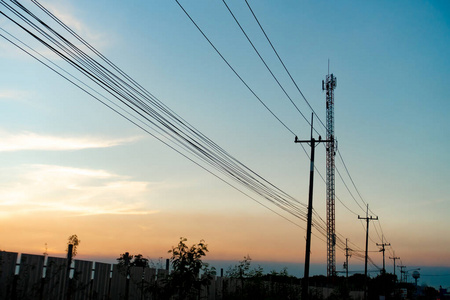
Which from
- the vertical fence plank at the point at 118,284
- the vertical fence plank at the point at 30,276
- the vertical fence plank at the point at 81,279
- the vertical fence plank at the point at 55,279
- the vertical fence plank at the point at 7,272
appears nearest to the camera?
the vertical fence plank at the point at 7,272

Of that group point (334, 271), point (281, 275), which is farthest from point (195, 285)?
point (334, 271)

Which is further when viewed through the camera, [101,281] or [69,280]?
[101,281]

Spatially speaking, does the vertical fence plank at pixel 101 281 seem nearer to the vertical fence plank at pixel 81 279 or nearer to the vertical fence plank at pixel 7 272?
the vertical fence plank at pixel 81 279

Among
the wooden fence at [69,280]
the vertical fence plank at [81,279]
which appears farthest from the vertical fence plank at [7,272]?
the vertical fence plank at [81,279]

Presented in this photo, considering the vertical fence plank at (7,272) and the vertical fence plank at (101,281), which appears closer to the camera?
the vertical fence plank at (7,272)

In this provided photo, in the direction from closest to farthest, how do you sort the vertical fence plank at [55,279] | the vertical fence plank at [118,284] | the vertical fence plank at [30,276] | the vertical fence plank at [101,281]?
1. the vertical fence plank at [30,276]
2. the vertical fence plank at [55,279]
3. the vertical fence plank at [101,281]
4. the vertical fence plank at [118,284]

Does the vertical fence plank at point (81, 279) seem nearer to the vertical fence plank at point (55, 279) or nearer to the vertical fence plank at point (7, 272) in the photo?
the vertical fence plank at point (55, 279)

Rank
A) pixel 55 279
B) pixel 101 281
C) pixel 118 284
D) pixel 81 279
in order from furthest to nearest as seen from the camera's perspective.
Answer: pixel 118 284, pixel 101 281, pixel 81 279, pixel 55 279

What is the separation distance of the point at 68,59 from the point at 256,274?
18.2 meters

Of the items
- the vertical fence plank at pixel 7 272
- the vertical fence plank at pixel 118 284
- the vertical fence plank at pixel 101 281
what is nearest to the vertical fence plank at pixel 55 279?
the vertical fence plank at pixel 7 272

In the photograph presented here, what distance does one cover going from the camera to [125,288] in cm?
1752

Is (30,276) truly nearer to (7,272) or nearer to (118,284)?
(7,272)

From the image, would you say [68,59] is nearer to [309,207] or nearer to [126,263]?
[126,263]

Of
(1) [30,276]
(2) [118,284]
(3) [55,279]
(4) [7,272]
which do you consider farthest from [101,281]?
(4) [7,272]
